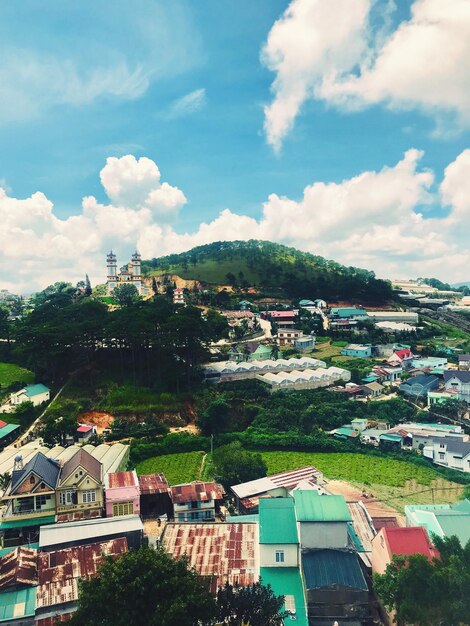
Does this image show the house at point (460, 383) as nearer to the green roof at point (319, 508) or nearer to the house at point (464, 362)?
the house at point (464, 362)

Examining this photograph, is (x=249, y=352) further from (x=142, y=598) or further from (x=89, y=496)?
(x=142, y=598)

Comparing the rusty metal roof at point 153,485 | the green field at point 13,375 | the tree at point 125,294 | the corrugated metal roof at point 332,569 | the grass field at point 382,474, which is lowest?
the grass field at point 382,474

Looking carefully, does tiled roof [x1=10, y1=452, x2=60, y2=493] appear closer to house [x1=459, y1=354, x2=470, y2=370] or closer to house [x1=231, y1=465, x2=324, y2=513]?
house [x1=231, y1=465, x2=324, y2=513]

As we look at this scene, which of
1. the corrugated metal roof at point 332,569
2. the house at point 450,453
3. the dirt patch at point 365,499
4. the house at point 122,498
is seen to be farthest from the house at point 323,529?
the house at point 450,453

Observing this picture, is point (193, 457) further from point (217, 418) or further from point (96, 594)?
point (96, 594)

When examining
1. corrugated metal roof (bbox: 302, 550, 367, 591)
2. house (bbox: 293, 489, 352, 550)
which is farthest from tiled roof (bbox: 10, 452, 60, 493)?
corrugated metal roof (bbox: 302, 550, 367, 591)

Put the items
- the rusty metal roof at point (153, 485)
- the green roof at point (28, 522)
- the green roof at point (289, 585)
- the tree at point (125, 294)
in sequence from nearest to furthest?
the green roof at point (289, 585) < the green roof at point (28, 522) < the rusty metal roof at point (153, 485) < the tree at point (125, 294)
